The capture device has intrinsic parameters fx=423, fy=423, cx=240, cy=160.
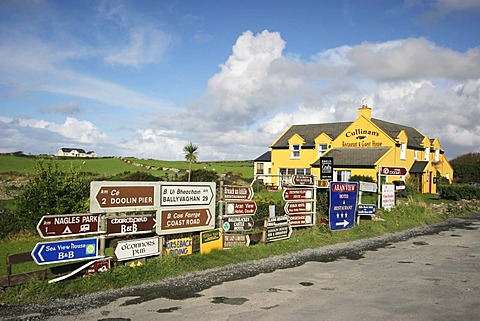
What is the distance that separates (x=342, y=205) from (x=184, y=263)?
1009cm

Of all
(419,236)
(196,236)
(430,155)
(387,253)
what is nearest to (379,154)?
(430,155)

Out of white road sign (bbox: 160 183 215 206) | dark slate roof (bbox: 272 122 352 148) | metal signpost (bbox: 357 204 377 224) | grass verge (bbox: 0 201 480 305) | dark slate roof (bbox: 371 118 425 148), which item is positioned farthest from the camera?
dark slate roof (bbox: 272 122 352 148)

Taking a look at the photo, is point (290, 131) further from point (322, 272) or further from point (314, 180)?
point (322, 272)

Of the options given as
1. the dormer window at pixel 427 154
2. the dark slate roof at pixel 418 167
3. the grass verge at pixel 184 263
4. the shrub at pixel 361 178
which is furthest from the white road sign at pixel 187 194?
the dormer window at pixel 427 154

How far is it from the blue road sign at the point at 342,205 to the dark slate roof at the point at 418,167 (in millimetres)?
27343

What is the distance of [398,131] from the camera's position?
4653 centimetres

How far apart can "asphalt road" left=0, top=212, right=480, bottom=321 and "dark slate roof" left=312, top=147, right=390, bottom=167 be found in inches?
1077

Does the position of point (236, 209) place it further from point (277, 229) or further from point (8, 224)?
point (8, 224)

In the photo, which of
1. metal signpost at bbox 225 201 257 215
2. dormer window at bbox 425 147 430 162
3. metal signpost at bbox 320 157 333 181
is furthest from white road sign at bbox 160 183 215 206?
dormer window at bbox 425 147 430 162

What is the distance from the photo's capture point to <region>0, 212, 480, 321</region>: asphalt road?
24.7ft

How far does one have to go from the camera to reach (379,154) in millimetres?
41438

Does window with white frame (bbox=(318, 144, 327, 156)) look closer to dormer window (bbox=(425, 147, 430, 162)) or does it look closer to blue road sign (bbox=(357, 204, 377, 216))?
dormer window (bbox=(425, 147, 430, 162))

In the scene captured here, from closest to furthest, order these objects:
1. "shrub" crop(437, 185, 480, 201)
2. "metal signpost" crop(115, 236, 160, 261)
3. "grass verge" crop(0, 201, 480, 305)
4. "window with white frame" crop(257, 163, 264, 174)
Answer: "grass verge" crop(0, 201, 480, 305) < "metal signpost" crop(115, 236, 160, 261) < "shrub" crop(437, 185, 480, 201) < "window with white frame" crop(257, 163, 264, 174)

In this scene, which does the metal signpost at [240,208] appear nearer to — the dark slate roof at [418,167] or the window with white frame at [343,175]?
the window with white frame at [343,175]
